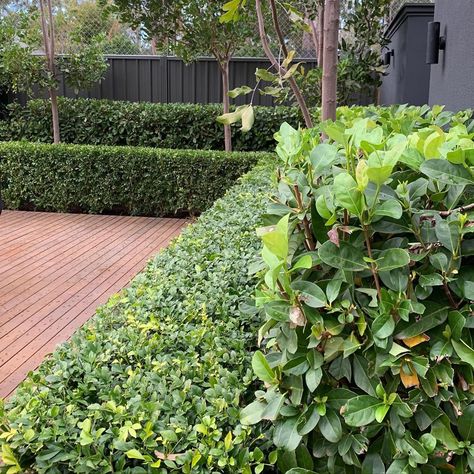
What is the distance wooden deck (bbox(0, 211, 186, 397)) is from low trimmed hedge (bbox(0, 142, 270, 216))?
0.22 metres

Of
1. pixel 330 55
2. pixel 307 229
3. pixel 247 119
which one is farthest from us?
pixel 330 55

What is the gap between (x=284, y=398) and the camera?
1.26m

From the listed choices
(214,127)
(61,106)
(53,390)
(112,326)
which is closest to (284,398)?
(53,390)

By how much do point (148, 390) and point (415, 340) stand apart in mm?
686

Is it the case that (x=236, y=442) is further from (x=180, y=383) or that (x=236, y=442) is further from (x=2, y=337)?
(x=2, y=337)

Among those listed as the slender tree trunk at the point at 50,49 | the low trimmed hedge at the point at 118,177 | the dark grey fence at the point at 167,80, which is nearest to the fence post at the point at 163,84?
the dark grey fence at the point at 167,80

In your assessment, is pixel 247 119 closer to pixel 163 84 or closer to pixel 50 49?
pixel 50 49

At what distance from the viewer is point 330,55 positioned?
2.24 meters

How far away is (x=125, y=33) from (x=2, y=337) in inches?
309

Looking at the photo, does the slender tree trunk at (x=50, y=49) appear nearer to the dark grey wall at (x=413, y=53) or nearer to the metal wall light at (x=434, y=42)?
the dark grey wall at (x=413, y=53)

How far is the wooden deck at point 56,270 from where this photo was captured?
141 inches

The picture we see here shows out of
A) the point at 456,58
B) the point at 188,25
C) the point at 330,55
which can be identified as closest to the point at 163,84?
the point at 188,25

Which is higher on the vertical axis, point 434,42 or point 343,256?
point 434,42

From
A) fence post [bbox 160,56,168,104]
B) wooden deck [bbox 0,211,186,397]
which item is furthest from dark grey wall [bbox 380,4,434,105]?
fence post [bbox 160,56,168,104]
